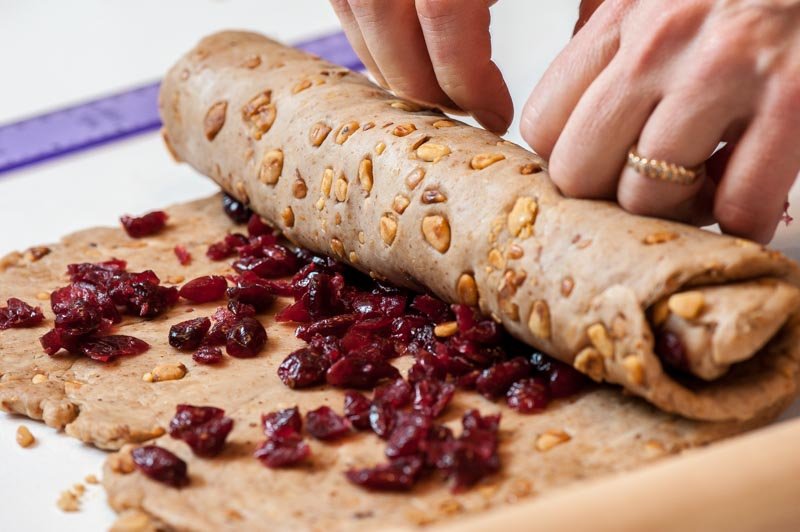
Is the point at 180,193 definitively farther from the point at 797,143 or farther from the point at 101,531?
the point at 797,143

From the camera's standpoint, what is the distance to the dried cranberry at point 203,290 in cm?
328

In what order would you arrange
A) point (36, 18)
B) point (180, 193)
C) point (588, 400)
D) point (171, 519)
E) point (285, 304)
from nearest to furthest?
point (171, 519) < point (588, 400) < point (285, 304) < point (180, 193) < point (36, 18)

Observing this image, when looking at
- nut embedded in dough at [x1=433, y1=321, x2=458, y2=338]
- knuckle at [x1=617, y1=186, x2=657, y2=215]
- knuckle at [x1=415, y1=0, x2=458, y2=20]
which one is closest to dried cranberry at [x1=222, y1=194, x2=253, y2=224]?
knuckle at [x1=415, y1=0, x2=458, y2=20]

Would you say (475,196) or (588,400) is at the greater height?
(475,196)

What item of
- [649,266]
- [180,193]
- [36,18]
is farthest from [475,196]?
[36,18]

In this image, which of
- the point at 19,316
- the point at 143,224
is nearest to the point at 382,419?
the point at 19,316

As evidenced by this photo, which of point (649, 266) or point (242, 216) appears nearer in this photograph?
point (649, 266)

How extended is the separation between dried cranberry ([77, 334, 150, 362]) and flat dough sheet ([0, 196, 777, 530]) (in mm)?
26

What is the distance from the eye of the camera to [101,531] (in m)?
2.38

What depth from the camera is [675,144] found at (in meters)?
2.38

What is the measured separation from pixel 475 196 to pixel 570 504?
1.11m

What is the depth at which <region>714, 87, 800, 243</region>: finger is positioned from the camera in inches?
90.9

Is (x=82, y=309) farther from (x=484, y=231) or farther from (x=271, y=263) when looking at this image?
(x=484, y=231)

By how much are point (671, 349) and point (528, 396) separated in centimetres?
43
